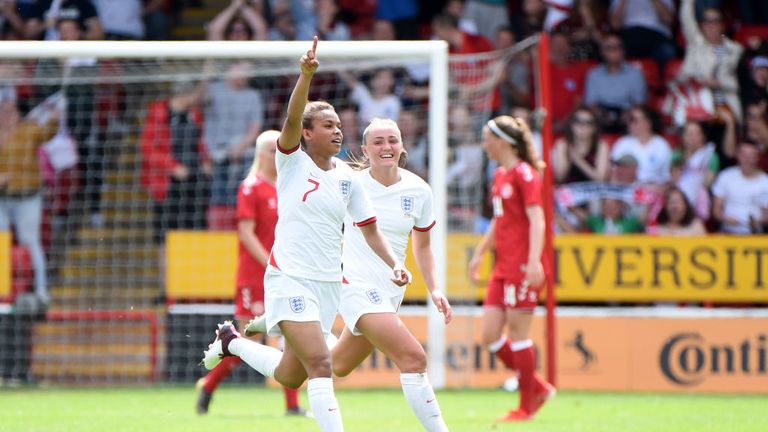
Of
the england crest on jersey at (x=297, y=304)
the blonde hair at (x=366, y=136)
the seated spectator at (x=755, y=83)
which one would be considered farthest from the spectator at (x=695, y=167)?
the england crest on jersey at (x=297, y=304)

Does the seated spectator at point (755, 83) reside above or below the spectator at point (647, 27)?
below

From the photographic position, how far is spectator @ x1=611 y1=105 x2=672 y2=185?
14.7m

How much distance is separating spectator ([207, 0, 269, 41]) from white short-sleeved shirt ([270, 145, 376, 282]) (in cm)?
958

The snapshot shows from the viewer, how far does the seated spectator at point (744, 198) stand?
46.7ft

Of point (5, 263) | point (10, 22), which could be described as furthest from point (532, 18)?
point (5, 263)

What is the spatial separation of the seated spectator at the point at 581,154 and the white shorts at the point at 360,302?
7.49 m

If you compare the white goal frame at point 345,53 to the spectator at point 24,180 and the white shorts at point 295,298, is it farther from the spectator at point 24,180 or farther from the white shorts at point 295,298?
the white shorts at point 295,298

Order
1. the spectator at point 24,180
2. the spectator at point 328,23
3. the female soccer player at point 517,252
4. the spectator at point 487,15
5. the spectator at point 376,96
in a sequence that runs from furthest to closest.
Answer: the spectator at point 328,23, the spectator at point 487,15, the spectator at point 376,96, the spectator at point 24,180, the female soccer player at point 517,252

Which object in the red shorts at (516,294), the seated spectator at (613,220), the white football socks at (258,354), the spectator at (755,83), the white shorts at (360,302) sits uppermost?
the spectator at (755,83)

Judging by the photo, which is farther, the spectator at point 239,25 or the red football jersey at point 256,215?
the spectator at point 239,25

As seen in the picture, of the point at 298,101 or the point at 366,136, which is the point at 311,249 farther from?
the point at 366,136

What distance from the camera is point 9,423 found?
960cm

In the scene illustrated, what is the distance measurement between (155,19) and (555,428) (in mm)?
10124

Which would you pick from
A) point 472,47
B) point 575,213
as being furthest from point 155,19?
point 575,213
